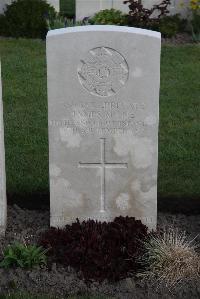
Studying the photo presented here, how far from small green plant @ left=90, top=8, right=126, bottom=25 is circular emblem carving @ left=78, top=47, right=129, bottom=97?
24.3ft

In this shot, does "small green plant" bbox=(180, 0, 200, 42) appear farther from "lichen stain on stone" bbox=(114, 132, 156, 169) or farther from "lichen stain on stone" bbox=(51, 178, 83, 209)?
"lichen stain on stone" bbox=(51, 178, 83, 209)

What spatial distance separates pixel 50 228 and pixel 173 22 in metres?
7.73

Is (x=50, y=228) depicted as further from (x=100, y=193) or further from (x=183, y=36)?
(x=183, y=36)

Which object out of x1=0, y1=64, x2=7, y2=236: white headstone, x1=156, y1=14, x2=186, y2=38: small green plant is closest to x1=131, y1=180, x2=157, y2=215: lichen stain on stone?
x1=0, y1=64, x2=7, y2=236: white headstone

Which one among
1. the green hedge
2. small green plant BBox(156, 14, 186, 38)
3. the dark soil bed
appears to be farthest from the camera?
the green hedge

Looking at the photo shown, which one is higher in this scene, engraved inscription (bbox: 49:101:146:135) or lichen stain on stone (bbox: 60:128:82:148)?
engraved inscription (bbox: 49:101:146:135)

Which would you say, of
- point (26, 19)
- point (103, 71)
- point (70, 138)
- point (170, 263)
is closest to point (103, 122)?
point (70, 138)

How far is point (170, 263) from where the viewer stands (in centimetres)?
504

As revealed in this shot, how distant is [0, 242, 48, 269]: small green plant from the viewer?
5129mm

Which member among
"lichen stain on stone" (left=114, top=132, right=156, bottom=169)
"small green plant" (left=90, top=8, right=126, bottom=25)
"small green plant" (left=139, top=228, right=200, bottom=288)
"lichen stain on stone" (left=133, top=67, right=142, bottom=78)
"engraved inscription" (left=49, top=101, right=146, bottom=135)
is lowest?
"small green plant" (left=139, top=228, right=200, bottom=288)

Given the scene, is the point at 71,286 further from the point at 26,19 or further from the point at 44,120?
the point at 26,19

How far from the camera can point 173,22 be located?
41.1 ft

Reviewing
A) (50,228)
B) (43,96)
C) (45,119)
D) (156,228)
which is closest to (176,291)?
(156,228)

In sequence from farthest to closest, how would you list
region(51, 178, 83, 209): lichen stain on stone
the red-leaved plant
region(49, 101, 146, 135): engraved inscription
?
region(51, 178, 83, 209): lichen stain on stone < region(49, 101, 146, 135): engraved inscription < the red-leaved plant
